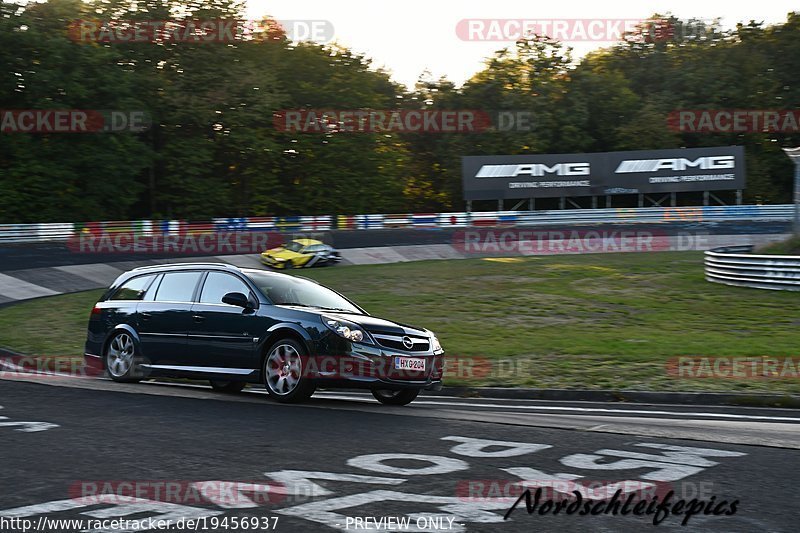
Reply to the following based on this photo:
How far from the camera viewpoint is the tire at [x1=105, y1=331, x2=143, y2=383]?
1230 centimetres

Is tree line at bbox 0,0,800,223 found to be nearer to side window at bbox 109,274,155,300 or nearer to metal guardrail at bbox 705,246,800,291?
metal guardrail at bbox 705,246,800,291

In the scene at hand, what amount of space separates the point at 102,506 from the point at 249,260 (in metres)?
31.6

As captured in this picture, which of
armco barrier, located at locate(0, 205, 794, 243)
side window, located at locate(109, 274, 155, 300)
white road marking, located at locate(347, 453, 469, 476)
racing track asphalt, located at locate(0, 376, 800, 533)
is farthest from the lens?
armco barrier, located at locate(0, 205, 794, 243)

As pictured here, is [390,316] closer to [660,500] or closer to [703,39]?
[660,500]

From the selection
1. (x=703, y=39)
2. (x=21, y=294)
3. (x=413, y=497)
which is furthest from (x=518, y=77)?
(x=413, y=497)

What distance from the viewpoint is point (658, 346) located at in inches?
628

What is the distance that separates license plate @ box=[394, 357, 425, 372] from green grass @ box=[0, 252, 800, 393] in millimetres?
2267

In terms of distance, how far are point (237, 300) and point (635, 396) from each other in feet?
16.4

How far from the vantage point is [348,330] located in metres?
10.3

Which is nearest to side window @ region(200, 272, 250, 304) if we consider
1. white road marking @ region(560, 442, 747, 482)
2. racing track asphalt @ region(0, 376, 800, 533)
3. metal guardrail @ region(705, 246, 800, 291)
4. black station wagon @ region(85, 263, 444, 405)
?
black station wagon @ region(85, 263, 444, 405)

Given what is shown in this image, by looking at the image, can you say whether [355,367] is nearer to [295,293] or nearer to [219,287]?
[295,293]

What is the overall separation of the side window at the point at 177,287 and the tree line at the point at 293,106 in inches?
1482

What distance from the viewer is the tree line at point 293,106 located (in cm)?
4850

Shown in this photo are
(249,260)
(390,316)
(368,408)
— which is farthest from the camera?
(249,260)
